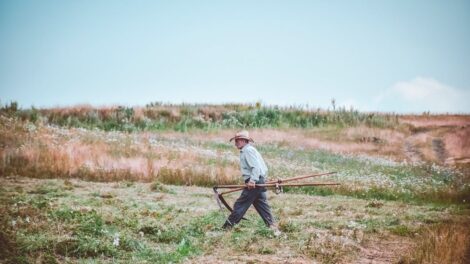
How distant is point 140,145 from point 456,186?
13.6 metres

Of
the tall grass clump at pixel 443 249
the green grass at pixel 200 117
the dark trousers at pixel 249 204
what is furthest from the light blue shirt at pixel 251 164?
the green grass at pixel 200 117

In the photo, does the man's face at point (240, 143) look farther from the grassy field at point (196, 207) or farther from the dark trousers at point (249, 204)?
the grassy field at point (196, 207)

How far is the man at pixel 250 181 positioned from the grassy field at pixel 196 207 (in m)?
0.41

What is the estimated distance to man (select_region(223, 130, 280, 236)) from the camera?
9961 millimetres

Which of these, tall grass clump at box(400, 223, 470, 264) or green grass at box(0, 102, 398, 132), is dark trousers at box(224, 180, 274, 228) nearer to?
tall grass clump at box(400, 223, 470, 264)

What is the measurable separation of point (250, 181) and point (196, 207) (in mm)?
3902

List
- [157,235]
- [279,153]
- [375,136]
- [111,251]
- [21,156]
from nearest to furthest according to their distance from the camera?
[111,251], [157,235], [21,156], [279,153], [375,136]

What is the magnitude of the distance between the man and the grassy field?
41 centimetres

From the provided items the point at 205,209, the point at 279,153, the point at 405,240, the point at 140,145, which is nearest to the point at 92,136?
the point at 140,145

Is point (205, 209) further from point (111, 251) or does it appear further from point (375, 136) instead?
point (375, 136)

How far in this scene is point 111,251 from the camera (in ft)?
26.5

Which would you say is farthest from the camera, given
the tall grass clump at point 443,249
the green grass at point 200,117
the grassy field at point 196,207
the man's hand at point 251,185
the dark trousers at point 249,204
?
the green grass at point 200,117

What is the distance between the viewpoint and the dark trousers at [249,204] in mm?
10078

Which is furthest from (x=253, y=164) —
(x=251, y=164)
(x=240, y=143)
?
(x=240, y=143)
